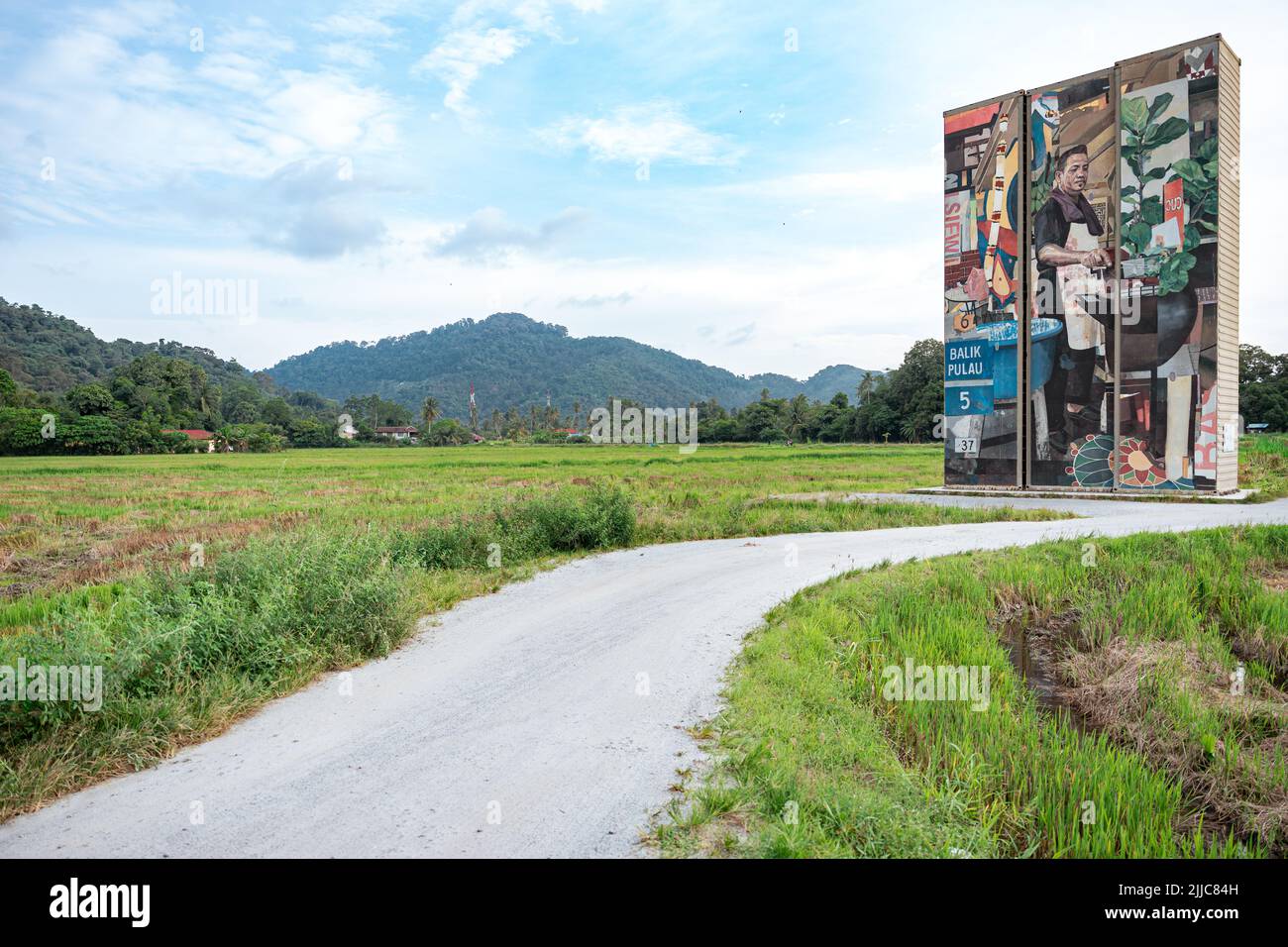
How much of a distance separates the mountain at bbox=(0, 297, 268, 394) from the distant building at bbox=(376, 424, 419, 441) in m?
36.1

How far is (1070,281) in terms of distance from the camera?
23.5 m

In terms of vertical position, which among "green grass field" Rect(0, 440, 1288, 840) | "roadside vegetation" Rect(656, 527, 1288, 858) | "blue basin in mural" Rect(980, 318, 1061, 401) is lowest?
"roadside vegetation" Rect(656, 527, 1288, 858)

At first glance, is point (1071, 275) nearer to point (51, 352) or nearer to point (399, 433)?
point (51, 352)

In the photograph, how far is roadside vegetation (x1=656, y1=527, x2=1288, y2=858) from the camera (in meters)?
4.39

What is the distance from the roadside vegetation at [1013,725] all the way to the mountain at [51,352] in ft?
318

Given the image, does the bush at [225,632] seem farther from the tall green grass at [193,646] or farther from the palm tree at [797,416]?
the palm tree at [797,416]

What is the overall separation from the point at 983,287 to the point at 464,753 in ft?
83.5

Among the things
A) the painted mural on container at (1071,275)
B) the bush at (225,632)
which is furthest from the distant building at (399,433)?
the bush at (225,632)

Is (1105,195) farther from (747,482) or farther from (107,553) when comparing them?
(107,553)
